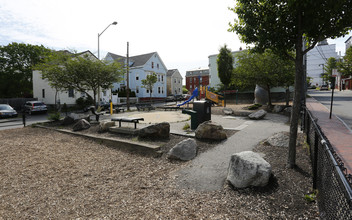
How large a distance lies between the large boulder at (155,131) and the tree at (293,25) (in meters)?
4.03

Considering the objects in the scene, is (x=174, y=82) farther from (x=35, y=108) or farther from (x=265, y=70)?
(x=265, y=70)

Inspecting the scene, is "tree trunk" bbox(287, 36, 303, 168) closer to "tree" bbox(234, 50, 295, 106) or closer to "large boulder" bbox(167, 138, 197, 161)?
"large boulder" bbox(167, 138, 197, 161)

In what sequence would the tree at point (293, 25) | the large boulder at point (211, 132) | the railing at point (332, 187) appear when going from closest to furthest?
the railing at point (332, 187)
the tree at point (293, 25)
the large boulder at point (211, 132)

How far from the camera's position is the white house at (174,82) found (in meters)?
63.2

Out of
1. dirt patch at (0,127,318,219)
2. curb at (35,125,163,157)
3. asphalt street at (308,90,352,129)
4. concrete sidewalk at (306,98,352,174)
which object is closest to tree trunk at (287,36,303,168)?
dirt patch at (0,127,318,219)

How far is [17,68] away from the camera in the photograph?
119 ft

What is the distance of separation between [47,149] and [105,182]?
3965 millimetres

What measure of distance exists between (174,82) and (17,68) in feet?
130

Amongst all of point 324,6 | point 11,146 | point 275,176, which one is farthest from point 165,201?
point 11,146

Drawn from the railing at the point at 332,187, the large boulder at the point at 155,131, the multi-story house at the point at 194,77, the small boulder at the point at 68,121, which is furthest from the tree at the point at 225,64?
the multi-story house at the point at 194,77

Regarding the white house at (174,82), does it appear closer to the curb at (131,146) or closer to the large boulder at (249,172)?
the curb at (131,146)

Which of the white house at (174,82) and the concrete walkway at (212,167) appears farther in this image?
the white house at (174,82)

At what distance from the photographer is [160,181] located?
459 centimetres

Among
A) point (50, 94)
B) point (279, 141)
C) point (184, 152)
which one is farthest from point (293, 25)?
point (50, 94)
